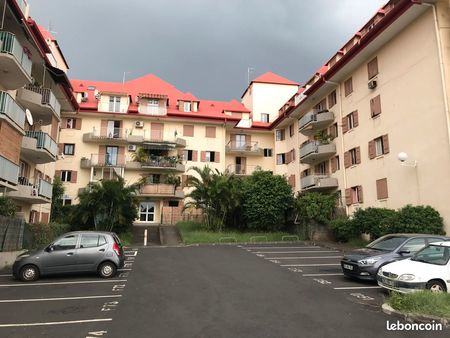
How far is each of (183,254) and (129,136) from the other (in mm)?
23889

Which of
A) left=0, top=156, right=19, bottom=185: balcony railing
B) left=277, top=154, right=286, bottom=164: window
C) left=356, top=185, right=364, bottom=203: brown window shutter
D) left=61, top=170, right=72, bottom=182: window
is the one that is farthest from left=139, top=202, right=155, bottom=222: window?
left=356, top=185, right=364, bottom=203: brown window shutter

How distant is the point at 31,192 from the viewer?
22547 millimetres

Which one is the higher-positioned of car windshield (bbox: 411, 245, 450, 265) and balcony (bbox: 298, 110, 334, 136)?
balcony (bbox: 298, 110, 334, 136)

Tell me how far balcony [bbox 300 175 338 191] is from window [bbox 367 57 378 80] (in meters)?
9.00

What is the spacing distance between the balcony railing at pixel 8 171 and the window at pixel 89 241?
7.16 meters

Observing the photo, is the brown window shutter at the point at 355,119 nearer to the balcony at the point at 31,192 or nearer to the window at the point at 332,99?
the window at the point at 332,99

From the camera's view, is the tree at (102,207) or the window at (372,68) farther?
the tree at (102,207)

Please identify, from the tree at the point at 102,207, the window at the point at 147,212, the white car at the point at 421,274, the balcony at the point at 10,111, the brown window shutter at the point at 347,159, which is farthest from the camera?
the window at the point at 147,212

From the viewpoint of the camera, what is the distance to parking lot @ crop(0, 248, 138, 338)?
23.4 ft

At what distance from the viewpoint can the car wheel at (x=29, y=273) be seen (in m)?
12.9

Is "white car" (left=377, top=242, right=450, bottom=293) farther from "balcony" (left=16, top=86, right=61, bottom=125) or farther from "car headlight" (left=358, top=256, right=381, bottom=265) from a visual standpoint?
"balcony" (left=16, top=86, right=61, bottom=125)

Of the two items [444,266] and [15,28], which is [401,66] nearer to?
[444,266]

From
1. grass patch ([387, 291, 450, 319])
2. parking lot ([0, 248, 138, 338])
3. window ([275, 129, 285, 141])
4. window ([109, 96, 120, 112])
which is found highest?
window ([109, 96, 120, 112])

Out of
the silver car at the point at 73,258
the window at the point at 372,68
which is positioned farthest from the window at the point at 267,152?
the silver car at the point at 73,258
